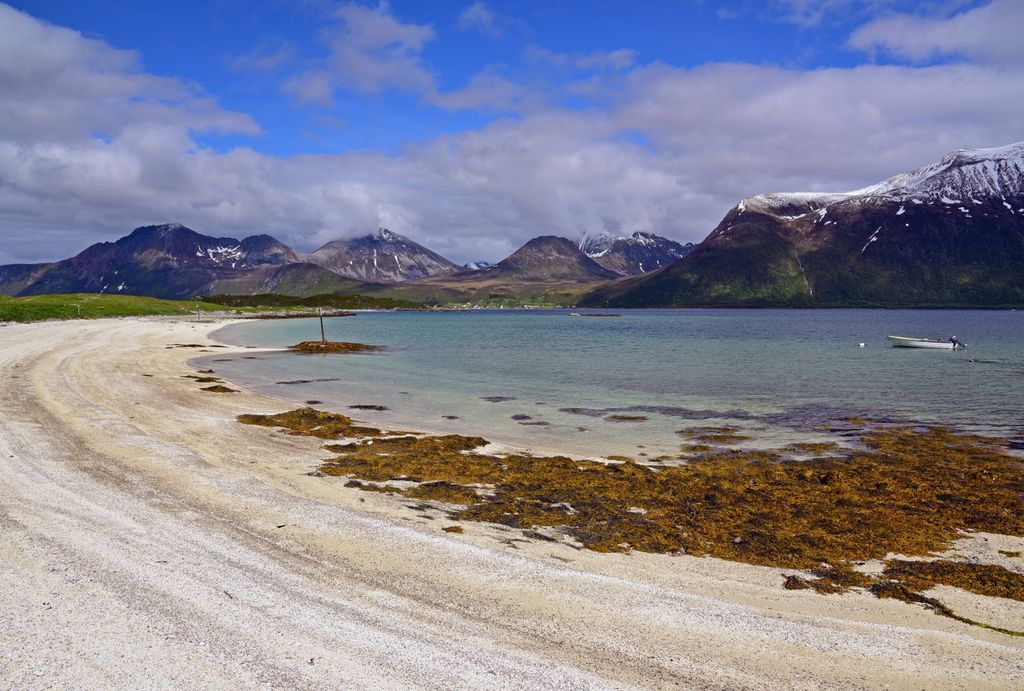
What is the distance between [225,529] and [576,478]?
984cm

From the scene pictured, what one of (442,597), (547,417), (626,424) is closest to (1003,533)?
(442,597)

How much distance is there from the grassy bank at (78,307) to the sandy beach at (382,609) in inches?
4534

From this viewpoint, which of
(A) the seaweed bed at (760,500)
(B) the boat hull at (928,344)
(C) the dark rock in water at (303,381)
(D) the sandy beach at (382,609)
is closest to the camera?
(D) the sandy beach at (382,609)

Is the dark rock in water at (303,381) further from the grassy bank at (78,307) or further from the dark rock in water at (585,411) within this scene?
the grassy bank at (78,307)

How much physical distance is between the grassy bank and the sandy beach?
115176mm

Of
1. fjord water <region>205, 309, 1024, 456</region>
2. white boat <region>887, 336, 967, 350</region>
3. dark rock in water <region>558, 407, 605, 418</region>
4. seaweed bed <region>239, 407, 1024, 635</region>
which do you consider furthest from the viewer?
white boat <region>887, 336, 967, 350</region>

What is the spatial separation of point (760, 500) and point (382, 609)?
1151 centimetres

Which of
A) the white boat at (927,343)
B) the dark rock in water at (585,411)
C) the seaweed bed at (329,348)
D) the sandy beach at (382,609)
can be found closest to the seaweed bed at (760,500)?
the sandy beach at (382,609)

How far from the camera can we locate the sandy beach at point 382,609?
7.17m

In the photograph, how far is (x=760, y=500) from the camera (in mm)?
15898

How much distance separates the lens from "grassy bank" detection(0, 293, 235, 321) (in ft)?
341

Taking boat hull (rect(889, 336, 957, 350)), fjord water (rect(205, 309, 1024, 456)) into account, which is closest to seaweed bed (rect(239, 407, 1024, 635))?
fjord water (rect(205, 309, 1024, 456))

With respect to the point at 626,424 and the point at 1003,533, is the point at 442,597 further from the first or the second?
the point at 626,424

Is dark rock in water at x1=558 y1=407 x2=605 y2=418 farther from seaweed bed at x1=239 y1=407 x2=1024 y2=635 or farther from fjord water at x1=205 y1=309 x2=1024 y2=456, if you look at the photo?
seaweed bed at x1=239 y1=407 x2=1024 y2=635
